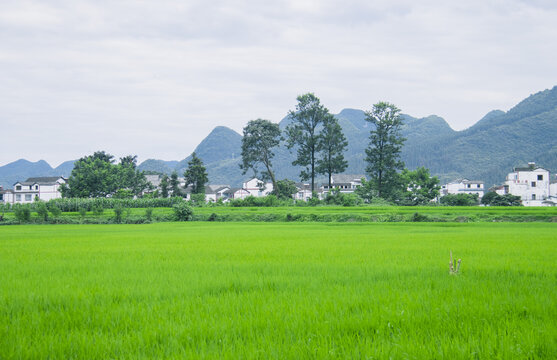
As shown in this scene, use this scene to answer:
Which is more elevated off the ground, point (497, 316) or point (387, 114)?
point (387, 114)

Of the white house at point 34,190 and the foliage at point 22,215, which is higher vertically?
the white house at point 34,190

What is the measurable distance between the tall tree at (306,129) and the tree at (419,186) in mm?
13439

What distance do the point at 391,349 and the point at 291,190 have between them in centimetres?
5826

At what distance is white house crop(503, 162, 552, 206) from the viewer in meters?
72.7

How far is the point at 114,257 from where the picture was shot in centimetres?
1015

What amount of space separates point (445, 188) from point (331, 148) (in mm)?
57015

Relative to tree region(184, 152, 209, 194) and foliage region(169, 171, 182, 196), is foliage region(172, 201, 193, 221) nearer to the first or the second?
tree region(184, 152, 209, 194)

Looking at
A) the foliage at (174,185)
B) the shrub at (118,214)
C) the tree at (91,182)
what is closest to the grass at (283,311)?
the shrub at (118,214)

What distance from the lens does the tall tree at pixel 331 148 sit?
5841cm

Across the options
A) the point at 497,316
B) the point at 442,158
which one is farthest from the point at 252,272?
the point at 442,158

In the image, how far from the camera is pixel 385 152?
Result: 55969mm

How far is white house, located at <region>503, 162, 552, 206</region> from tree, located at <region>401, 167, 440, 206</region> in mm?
25558

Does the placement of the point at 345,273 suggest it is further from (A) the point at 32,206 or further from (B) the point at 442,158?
(B) the point at 442,158

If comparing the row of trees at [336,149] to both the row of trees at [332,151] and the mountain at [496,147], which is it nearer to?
the row of trees at [332,151]
